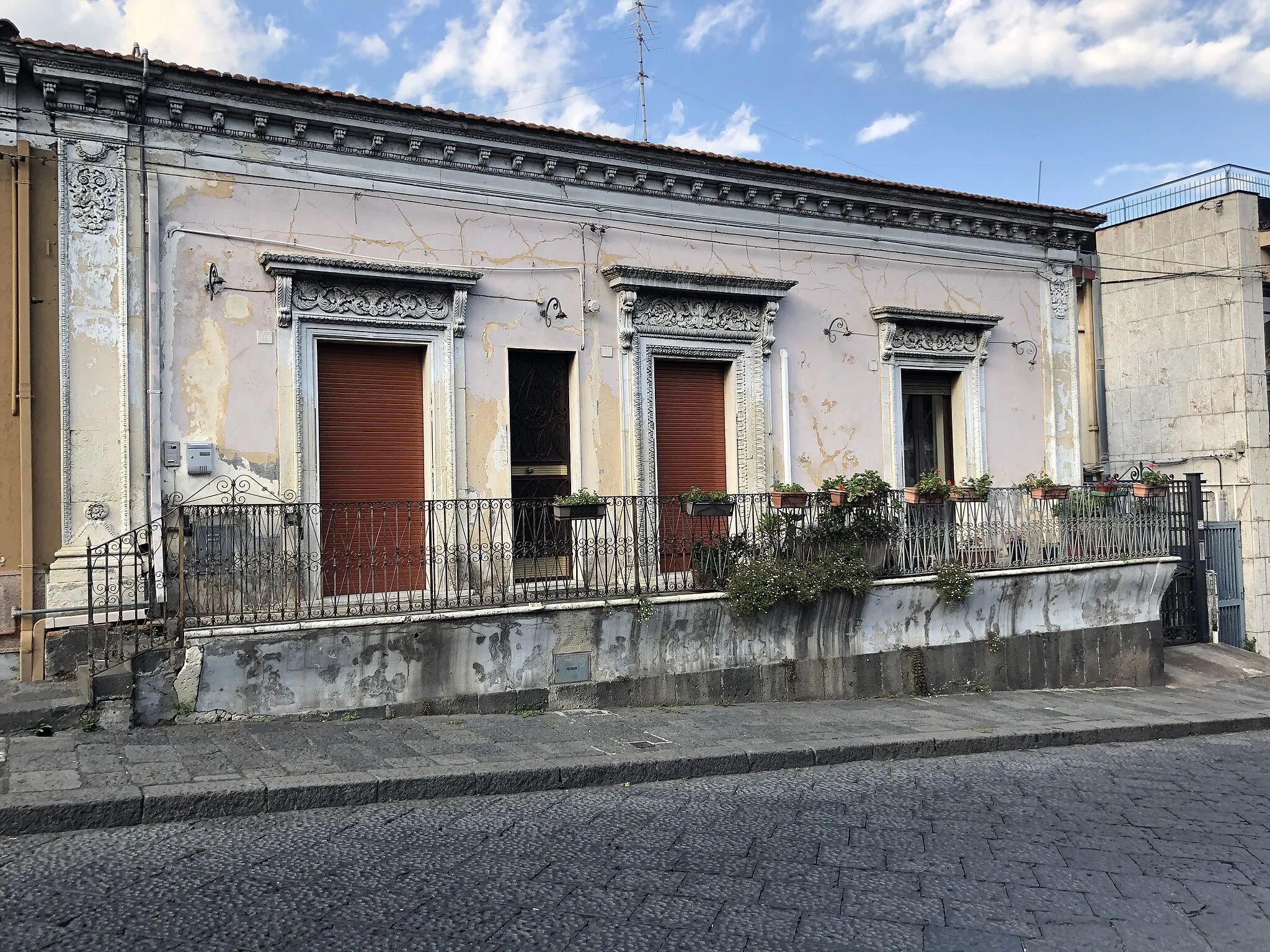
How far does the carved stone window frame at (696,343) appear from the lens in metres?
11.6

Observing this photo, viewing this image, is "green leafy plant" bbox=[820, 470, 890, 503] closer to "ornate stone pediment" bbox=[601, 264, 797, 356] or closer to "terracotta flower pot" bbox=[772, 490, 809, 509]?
"terracotta flower pot" bbox=[772, 490, 809, 509]

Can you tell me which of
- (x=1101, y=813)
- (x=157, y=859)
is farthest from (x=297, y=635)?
(x=1101, y=813)

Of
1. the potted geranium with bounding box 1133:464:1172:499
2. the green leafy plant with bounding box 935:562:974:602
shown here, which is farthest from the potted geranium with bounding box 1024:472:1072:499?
the green leafy plant with bounding box 935:562:974:602

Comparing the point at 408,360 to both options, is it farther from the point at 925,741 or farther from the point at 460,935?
the point at 460,935

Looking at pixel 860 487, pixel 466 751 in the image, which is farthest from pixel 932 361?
pixel 466 751

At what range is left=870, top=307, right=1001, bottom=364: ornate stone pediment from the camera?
13469 millimetres

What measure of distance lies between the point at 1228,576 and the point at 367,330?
14.6 metres

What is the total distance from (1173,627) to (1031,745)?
8270 mm

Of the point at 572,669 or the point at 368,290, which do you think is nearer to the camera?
the point at 572,669

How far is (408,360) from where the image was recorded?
10.6 metres

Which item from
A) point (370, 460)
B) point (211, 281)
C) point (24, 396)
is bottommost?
point (370, 460)

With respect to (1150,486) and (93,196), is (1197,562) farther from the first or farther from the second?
(93,196)

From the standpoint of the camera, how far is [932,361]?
13.9 m

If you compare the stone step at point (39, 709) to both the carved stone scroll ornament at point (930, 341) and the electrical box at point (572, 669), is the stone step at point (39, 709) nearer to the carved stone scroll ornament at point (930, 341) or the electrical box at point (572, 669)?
the electrical box at point (572, 669)
